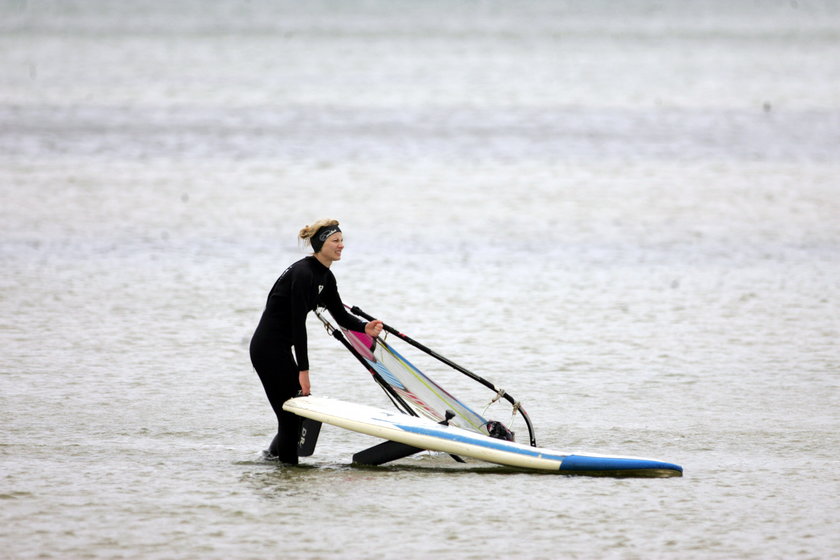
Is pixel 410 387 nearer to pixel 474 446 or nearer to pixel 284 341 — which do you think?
pixel 474 446

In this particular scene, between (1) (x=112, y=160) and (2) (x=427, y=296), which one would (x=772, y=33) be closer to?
(1) (x=112, y=160)

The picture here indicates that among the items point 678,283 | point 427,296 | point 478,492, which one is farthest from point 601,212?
point 478,492

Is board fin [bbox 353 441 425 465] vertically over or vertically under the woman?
under

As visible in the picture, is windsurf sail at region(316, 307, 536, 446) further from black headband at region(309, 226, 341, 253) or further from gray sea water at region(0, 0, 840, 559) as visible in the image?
black headband at region(309, 226, 341, 253)

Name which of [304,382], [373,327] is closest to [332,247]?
[373,327]

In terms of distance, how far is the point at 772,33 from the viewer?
3559cm

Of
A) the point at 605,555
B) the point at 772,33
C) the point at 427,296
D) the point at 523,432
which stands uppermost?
the point at 772,33

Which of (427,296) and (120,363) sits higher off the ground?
(427,296)

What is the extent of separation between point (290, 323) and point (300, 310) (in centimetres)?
23

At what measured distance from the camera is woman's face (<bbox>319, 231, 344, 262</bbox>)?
694cm

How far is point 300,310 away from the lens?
6.85 metres

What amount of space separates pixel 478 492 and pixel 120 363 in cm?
357

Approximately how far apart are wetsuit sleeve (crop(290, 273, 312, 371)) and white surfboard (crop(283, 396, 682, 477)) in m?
0.32

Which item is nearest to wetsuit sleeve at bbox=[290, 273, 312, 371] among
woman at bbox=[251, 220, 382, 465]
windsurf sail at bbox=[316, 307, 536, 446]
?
woman at bbox=[251, 220, 382, 465]
